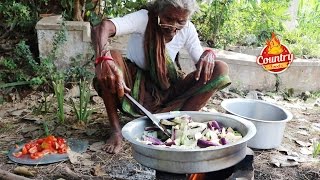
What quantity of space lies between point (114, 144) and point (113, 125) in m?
0.15

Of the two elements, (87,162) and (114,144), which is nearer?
(87,162)

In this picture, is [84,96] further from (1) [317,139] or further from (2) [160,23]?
(1) [317,139]

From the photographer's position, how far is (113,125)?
3.06 metres

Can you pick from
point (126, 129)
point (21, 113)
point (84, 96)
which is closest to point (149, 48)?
point (84, 96)

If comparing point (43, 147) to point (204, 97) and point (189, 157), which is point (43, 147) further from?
point (189, 157)

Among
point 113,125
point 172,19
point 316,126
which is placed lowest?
point 316,126

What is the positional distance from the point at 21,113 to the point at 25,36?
1233 millimetres

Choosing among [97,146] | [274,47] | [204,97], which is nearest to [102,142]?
[97,146]

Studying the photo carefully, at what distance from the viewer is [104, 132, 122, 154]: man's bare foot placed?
2955mm

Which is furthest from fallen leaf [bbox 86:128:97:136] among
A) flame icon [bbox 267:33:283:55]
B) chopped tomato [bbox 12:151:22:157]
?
flame icon [bbox 267:33:283:55]

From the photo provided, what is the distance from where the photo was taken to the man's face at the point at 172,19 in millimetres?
2697

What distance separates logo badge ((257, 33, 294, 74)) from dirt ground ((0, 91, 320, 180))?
0.38 m

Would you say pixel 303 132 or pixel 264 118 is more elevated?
pixel 264 118

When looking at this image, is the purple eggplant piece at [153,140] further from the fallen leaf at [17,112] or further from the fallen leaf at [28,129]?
the fallen leaf at [17,112]
